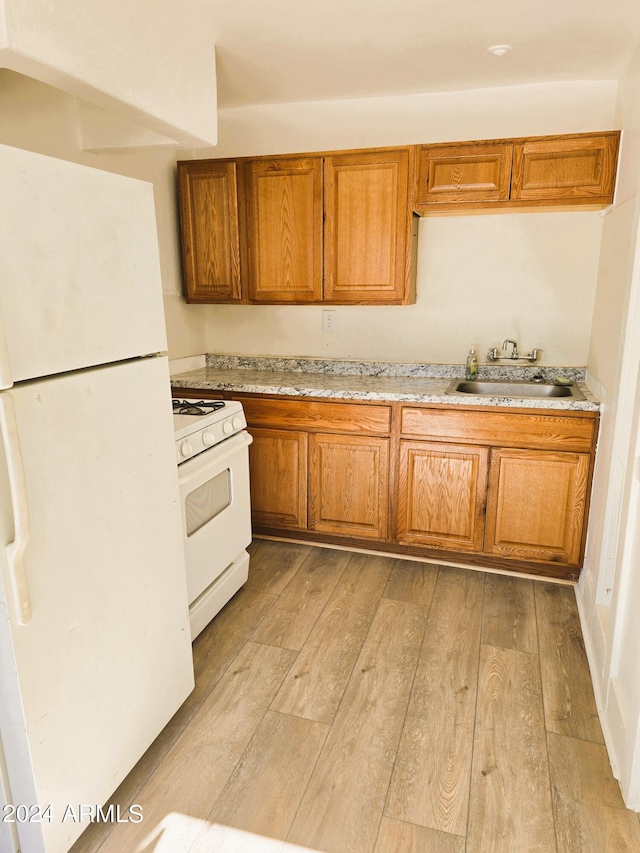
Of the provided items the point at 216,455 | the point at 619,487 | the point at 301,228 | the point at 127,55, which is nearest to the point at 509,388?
the point at 619,487

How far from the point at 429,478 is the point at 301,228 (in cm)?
146

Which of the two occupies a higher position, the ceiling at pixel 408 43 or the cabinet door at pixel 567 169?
the ceiling at pixel 408 43

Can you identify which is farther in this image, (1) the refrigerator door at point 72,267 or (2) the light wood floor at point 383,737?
(2) the light wood floor at point 383,737

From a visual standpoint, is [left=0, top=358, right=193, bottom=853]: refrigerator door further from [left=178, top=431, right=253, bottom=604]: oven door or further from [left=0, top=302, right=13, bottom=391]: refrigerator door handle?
[left=178, top=431, right=253, bottom=604]: oven door

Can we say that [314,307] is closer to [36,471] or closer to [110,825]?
[36,471]

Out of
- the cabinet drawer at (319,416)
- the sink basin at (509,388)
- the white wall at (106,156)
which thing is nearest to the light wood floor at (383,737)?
the cabinet drawer at (319,416)

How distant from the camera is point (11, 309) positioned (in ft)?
3.64

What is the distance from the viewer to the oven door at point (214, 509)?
209 centimetres

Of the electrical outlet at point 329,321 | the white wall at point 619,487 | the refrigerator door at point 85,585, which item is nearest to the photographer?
the refrigerator door at point 85,585

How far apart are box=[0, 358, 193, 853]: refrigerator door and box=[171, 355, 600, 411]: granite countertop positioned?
126 centimetres

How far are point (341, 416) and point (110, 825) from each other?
1876 millimetres

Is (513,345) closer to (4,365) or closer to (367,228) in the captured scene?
(367,228)

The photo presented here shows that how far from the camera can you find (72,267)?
1269 mm

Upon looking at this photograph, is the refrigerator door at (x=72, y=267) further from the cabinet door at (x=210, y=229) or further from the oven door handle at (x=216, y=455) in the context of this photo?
the cabinet door at (x=210, y=229)
